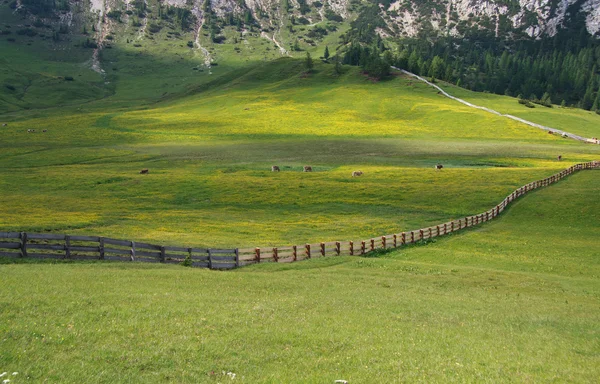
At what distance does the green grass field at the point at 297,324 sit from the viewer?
1338cm

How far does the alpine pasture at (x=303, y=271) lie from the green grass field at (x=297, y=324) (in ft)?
0.33

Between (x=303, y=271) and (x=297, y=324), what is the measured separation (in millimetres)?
15138

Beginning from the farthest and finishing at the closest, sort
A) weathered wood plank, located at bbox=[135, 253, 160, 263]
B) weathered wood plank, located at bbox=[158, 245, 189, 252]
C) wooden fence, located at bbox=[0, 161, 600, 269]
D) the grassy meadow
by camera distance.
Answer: the grassy meadow → weathered wood plank, located at bbox=[158, 245, 189, 252] → weathered wood plank, located at bbox=[135, 253, 160, 263] → wooden fence, located at bbox=[0, 161, 600, 269]

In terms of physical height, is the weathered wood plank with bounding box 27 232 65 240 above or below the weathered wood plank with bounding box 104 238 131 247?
above

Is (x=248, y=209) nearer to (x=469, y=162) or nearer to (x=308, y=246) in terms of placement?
(x=308, y=246)

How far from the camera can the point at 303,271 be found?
3325 cm

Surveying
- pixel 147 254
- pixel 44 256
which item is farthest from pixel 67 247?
pixel 147 254

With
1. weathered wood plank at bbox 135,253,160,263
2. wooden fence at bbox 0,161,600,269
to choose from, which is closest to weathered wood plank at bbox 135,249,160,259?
wooden fence at bbox 0,161,600,269

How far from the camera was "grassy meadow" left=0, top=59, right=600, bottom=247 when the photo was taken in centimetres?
5028

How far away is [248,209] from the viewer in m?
58.3

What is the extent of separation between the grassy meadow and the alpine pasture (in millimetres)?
567

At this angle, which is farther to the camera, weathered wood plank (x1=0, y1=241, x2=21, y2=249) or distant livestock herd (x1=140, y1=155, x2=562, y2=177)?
distant livestock herd (x1=140, y1=155, x2=562, y2=177)

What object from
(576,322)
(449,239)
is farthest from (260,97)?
(576,322)

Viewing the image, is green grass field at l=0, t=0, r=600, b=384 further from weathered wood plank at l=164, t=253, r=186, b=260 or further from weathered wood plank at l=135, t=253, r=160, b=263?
weathered wood plank at l=164, t=253, r=186, b=260
